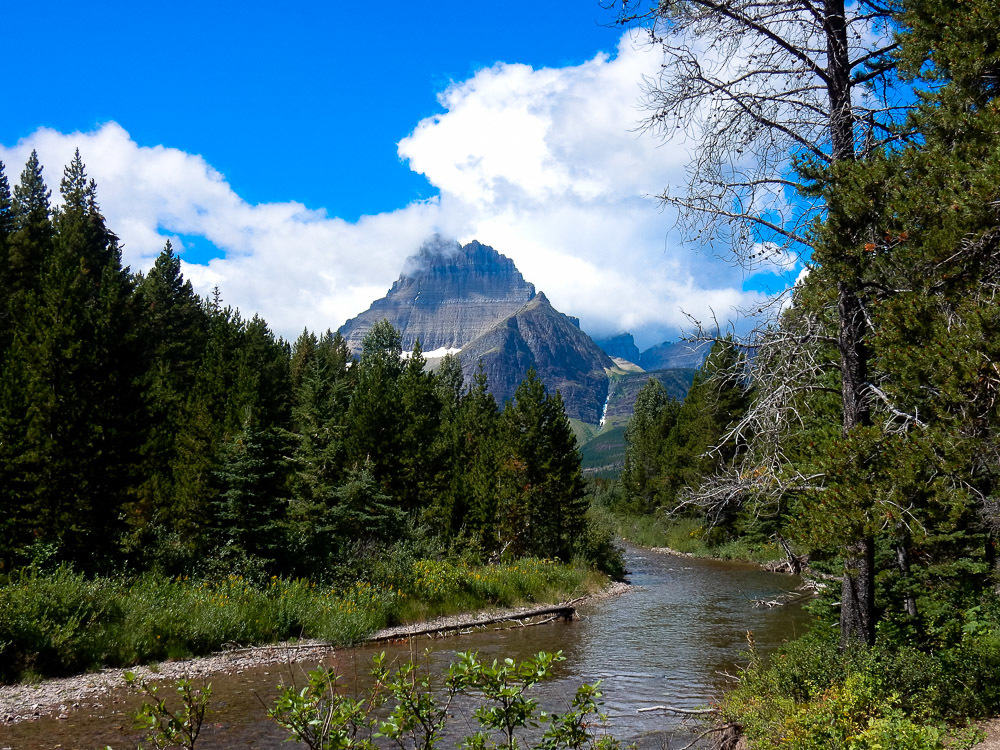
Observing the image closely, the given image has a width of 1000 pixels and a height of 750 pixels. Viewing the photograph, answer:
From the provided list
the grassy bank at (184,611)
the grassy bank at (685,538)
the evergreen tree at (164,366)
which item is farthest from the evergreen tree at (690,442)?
the evergreen tree at (164,366)

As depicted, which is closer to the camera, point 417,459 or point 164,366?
point 417,459

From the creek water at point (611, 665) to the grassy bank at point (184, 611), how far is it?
1674 millimetres

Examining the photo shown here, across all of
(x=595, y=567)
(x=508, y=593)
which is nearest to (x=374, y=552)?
(x=508, y=593)

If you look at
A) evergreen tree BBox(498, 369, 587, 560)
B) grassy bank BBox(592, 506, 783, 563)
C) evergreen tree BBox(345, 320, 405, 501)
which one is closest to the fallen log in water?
evergreen tree BBox(498, 369, 587, 560)

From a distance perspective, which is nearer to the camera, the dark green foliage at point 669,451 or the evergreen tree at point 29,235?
the evergreen tree at point 29,235

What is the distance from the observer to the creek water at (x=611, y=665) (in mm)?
9742

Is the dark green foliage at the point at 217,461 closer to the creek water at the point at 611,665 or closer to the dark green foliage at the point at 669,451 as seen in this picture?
the creek water at the point at 611,665

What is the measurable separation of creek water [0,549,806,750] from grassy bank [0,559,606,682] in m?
1.67

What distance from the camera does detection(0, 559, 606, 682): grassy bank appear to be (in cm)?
1234

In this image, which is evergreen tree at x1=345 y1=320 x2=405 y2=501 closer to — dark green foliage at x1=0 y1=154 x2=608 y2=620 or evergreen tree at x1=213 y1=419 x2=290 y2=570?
dark green foliage at x1=0 y1=154 x2=608 y2=620

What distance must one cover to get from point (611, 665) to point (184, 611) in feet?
32.9

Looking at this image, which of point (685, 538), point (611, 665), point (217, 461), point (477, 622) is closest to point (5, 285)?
point (217, 461)

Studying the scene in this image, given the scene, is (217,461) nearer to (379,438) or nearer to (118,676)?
(379,438)

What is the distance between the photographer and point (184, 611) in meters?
15.1
